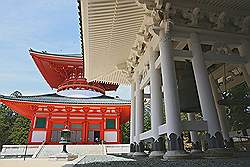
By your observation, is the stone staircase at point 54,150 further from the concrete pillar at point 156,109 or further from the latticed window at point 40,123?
the concrete pillar at point 156,109

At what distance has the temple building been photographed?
383 centimetres

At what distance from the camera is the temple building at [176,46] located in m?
3.83

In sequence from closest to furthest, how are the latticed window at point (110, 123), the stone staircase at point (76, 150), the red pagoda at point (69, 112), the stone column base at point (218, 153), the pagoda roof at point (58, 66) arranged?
the stone column base at point (218, 153), the stone staircase at point (76, 150), the red pagoda at point (69, 112), the latticed window at point (110, 123), the pagoda roof at point (58, 66)

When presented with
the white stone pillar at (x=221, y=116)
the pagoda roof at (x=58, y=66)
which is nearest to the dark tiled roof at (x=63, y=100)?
the pagoda roof at (x=58, y=66)

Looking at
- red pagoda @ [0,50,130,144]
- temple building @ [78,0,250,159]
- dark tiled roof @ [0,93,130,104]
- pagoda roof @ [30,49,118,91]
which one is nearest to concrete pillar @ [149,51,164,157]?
temple building @ [78,0,250,159]

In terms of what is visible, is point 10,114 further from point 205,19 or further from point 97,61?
point 205,19

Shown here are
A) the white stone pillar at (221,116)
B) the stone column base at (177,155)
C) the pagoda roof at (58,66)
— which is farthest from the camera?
the pagoda roof at (58,66)

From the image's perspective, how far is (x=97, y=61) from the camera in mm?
7035

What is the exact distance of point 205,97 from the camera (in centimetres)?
400

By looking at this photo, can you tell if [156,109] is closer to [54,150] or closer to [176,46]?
[176,46]

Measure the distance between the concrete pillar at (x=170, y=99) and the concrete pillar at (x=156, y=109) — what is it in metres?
0.76

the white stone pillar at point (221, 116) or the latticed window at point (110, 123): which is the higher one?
the latticed window at point (110, 123)

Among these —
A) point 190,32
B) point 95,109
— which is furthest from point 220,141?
point 95,109

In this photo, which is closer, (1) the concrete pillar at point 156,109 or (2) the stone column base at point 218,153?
(2) the stone column base at point 218,153
